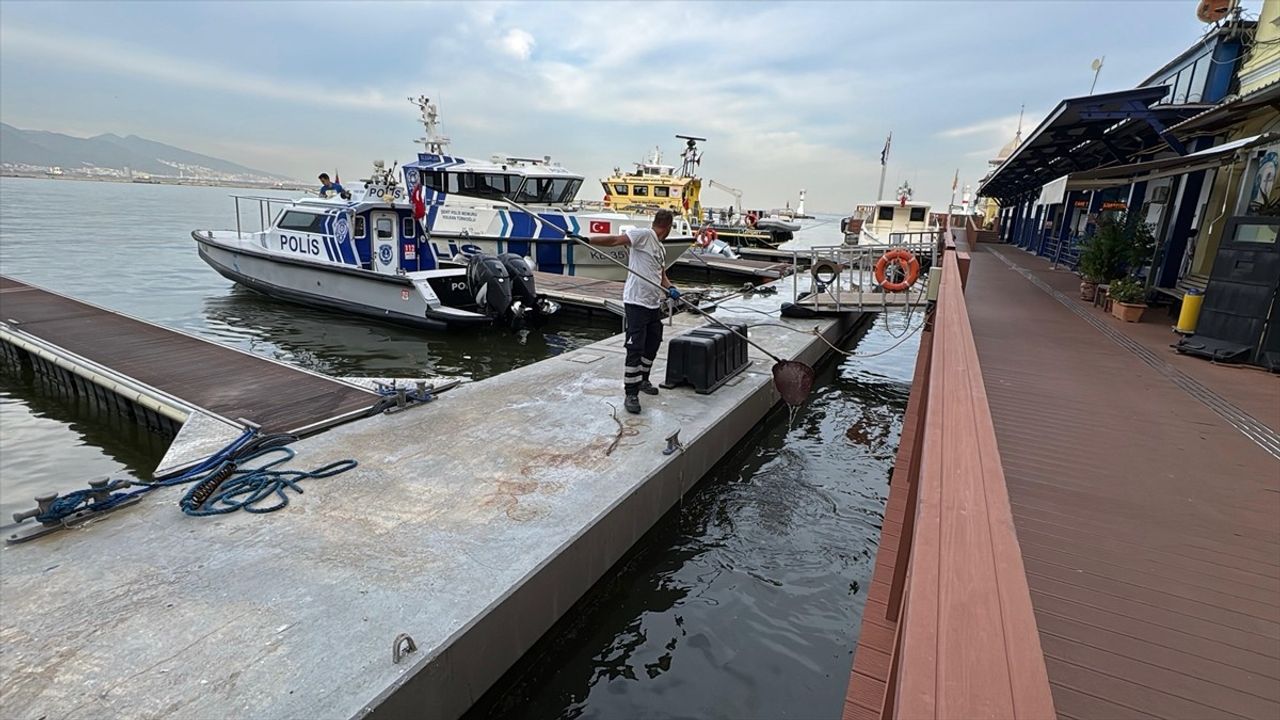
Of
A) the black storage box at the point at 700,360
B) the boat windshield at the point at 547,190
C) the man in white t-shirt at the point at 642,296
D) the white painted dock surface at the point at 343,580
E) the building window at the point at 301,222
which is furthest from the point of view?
the boat windshield at the point at 547,190

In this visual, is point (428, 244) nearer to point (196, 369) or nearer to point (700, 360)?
point (196, 369)

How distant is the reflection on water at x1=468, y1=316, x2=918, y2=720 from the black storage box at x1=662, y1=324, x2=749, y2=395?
802 mm

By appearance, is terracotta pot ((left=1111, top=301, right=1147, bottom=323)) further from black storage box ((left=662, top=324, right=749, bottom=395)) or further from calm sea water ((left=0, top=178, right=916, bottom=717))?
black storage box ((left=662, top=324, right=749, bottom=395))

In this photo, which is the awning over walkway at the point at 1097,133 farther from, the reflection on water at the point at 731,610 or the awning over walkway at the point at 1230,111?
the reflection on water at the point at 731,610

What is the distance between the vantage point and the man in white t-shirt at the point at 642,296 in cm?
534

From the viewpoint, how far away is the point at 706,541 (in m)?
4.65

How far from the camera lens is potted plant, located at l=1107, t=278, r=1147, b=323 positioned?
781 centimetres

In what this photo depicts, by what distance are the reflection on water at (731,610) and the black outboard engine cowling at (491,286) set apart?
637cm

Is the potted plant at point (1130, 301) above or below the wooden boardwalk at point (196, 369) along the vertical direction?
above

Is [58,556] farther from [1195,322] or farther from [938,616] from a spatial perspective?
[1195,322]

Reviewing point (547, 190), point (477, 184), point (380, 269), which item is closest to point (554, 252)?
point (547, 190)

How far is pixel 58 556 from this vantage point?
3.06 meters

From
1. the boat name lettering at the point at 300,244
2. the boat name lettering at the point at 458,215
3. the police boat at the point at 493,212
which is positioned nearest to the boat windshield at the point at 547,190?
the police boat at the point at 493,212

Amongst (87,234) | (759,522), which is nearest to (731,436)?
(759,522)
